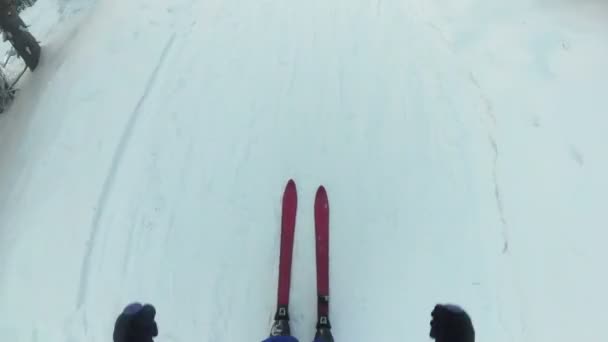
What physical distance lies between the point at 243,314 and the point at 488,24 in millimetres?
4909

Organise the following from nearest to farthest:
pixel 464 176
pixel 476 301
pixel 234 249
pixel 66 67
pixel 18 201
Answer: pixel 476 301 → pixel 234 249 → pixel 464 176 → pixel 18 201 → pixel 66 67

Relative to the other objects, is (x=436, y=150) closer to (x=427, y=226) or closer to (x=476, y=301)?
(x=427, y=226)

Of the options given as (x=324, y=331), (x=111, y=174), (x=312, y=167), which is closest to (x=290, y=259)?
(x=324, y=331)

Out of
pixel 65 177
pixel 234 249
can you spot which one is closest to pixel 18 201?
pixel 65 177

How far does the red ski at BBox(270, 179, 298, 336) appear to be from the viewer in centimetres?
399

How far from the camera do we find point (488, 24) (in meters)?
6.20

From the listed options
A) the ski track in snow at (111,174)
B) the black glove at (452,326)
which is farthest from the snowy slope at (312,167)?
the black glove at (452,326)

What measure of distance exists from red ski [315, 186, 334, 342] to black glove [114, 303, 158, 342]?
1.32 m

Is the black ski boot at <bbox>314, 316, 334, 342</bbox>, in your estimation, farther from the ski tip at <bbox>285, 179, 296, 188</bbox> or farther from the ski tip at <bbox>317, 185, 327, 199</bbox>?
the ski tip at <bbox>285, 179, 296, 188</bbox>

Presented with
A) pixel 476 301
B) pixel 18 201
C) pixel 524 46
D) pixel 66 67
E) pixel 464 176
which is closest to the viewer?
pixel 476 301

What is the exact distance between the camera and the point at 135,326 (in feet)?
11.0

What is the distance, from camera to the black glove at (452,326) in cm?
331

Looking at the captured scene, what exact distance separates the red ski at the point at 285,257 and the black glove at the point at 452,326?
4.18 feet

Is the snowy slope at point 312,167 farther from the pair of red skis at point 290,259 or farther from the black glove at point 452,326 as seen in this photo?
the black glove at point 452,326
